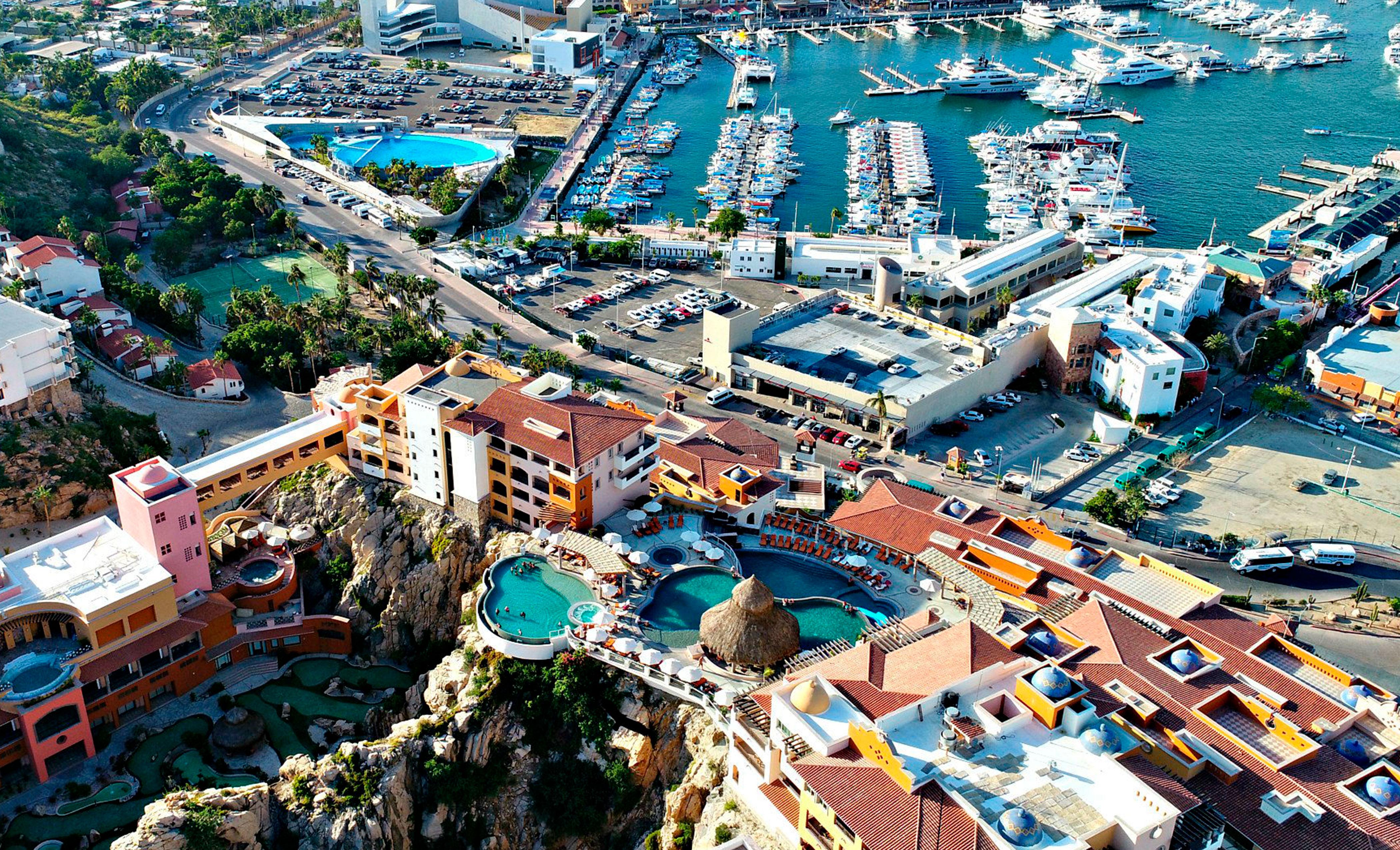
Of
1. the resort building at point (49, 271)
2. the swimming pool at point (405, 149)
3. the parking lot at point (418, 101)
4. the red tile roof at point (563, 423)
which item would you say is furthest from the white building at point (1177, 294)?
the parking lot at point (418, 101)

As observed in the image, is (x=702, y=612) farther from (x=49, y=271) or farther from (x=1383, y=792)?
(x=49, y=271)

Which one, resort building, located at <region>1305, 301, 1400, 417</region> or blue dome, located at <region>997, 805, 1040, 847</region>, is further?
resort building, located at <region>1305, 301, 1400, 417</region>

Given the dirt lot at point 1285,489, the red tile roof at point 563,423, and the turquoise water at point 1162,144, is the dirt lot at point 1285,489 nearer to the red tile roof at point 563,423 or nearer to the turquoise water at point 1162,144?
the red tile roof at point 563,423

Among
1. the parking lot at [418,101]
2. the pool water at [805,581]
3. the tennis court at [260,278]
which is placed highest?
the parking lot at [418,101]

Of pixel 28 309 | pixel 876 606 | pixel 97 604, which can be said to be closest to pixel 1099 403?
pixel 876 606

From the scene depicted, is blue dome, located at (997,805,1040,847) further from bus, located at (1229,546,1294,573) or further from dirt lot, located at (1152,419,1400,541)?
dirt lot, located at (1152,419,1400,541)

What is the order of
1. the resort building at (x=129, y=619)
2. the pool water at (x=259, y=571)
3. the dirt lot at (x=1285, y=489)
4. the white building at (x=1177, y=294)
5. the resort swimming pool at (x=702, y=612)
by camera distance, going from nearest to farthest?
1. the resort swimming pool at (x=702, y=612)
2. the resort building at (x=129, y=619)
3. the pool water at (x=259, y=571)
4. the dirt lot at (x=1285, y=489)
5. the white building at (x=1177, y=294)

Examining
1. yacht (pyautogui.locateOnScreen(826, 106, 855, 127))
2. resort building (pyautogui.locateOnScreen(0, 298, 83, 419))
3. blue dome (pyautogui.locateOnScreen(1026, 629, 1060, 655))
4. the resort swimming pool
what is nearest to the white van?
blue dome (pyautogui.locateOnScreen(1026, 629, 1060, 655))
